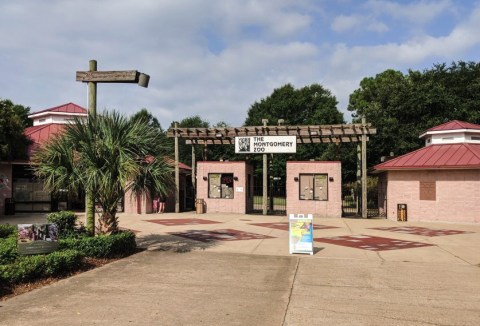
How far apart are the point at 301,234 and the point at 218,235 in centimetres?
464

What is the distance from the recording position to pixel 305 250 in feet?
37.8

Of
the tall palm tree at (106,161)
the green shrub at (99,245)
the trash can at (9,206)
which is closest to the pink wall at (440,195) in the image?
the tall palm tree at (106,161)

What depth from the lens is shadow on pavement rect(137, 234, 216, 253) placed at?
12289mm

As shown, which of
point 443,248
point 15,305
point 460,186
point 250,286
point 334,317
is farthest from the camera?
point 460,186

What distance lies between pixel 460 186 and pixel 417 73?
844 inches

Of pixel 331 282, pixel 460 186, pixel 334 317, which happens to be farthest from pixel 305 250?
pixel 460 186

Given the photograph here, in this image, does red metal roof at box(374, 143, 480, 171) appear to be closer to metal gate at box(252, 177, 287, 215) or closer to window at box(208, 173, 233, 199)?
metal gate at box(252, 177, 287, 215)

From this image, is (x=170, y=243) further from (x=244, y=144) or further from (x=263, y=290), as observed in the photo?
(x=244, y=144)

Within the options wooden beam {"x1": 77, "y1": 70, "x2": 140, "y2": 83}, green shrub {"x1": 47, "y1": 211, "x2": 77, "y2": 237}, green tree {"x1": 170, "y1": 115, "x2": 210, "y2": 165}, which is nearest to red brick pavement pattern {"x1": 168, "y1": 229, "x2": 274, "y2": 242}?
green shrub {"x1": 47, "y1": 211, "x2": 77, "y2": 237}

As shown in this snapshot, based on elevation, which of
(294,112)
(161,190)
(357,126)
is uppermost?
(294,112)

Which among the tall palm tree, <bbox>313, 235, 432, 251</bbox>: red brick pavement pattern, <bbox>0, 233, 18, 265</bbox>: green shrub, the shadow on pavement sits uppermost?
the tall palm tree

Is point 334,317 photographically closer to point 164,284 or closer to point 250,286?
point 250,286

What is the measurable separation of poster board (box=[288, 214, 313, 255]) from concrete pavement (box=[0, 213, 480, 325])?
37cm

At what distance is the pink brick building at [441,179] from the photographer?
21.4 m
